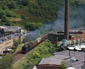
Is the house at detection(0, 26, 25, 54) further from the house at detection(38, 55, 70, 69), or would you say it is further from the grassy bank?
the house at detection(38, 55, 70, 69)

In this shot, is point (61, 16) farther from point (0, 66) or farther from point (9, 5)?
point (0, 66)

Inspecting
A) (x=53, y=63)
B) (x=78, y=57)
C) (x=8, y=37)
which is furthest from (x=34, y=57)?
(x=8, y=37)

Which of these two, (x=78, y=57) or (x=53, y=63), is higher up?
(x=53, y=63)

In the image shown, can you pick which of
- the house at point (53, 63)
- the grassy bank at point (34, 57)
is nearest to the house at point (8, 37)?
the grassy bank at point (34, 57)

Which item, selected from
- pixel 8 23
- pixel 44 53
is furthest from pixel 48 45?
pixel 8 23

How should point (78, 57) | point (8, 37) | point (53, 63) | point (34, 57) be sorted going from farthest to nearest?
point (8, 37) → point (34, 57) → point (78, 57) → point (53, 63)

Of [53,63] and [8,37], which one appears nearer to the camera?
[53,63]

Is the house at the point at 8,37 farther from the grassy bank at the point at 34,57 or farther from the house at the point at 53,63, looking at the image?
the house at the point at 53,63

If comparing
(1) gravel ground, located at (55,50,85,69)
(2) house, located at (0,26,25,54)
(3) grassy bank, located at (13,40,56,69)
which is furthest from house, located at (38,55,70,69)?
(2) house, located at (0,26,25,54)

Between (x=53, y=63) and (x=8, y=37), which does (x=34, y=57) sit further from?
(x=8, y=37)

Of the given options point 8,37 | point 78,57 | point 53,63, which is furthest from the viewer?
point 8,37


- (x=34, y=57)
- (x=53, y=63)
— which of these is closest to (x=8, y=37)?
(x=34, y=57)

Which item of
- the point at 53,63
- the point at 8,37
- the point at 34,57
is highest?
the point at 53,63
